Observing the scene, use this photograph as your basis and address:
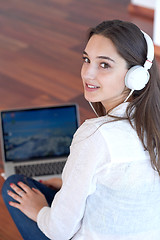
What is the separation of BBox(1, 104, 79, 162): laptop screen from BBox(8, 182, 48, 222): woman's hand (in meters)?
0.43

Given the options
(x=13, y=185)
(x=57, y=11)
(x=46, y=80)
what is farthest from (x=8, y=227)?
(x=57, y=11)

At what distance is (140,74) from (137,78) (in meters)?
0.03

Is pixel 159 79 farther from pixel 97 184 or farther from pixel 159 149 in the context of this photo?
pixel 97 184

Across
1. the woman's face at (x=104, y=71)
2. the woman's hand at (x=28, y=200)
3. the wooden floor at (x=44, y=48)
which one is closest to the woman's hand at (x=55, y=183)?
the woman's hand at (x=28, y=200)

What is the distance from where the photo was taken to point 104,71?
1.38 m

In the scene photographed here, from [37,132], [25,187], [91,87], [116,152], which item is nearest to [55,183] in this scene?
[25,187]

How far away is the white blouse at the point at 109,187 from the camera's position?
1.26 metres

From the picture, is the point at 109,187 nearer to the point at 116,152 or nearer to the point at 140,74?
the point at 116,152

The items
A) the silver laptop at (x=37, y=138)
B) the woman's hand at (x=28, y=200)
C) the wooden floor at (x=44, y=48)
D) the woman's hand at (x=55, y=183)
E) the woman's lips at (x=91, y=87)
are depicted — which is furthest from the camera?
the wooden floor at (x=44, y=48)

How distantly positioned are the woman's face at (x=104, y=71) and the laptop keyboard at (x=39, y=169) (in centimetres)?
81

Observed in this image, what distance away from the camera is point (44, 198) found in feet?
5.65

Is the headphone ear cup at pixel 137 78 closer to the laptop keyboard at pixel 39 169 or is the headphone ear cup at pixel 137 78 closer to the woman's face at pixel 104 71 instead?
the woman's face at pixel 104 71

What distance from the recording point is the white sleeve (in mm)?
1263

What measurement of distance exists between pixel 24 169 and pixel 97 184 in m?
0.95
